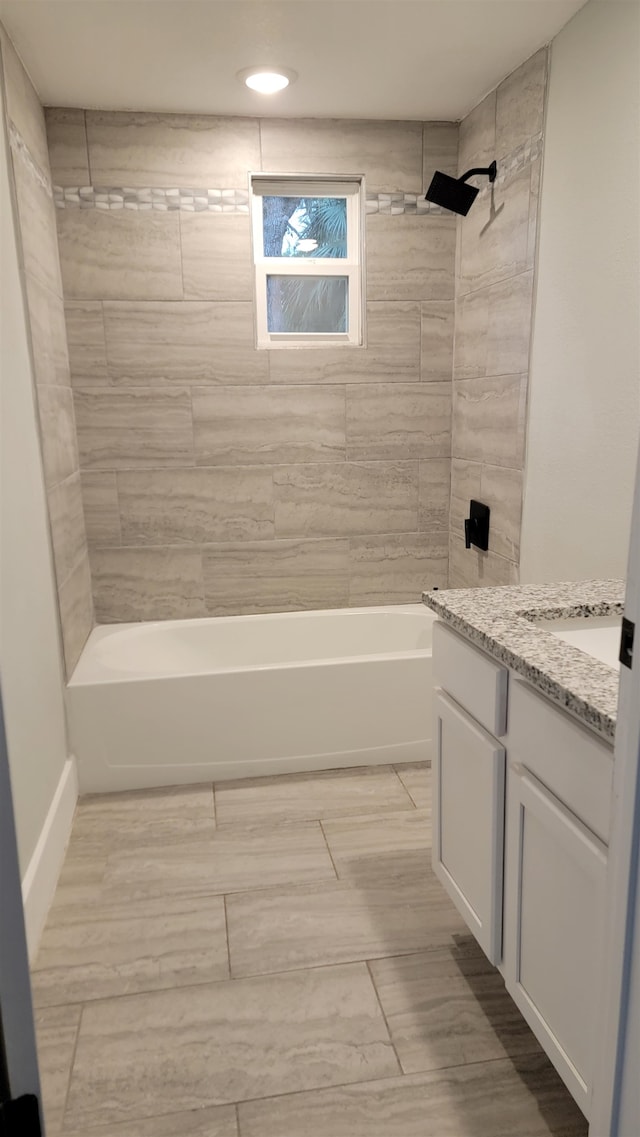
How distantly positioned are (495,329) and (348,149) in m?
1.01

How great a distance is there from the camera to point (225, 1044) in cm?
170

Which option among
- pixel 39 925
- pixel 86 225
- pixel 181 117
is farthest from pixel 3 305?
pixel 39 925

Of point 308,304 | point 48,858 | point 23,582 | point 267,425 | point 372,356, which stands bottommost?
point 48,858

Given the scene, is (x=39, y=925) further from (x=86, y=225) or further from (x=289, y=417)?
(x=86, y=225)

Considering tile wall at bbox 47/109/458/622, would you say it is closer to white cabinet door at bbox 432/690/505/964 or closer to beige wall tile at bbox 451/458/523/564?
beige wall tile at bbox 451/458/523/564

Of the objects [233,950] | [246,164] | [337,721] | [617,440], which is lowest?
[233,950]

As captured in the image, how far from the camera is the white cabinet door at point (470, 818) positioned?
1591 mm

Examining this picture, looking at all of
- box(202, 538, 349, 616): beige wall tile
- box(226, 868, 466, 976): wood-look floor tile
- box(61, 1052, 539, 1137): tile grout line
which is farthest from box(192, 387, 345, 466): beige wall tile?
box(61, 1052, 539, 1137): tile grout line

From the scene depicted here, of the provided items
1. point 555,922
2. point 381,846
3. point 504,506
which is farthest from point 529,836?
point 504,506

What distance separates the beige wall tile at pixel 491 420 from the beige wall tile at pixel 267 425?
0.53 meters

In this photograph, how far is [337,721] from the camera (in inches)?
116

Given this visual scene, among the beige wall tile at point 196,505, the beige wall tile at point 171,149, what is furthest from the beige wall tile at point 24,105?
the beige wall tile at point 196,505

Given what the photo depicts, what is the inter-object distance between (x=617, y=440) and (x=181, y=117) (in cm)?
219

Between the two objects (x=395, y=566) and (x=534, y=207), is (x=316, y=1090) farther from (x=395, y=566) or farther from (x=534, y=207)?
(x=534, y=207)
